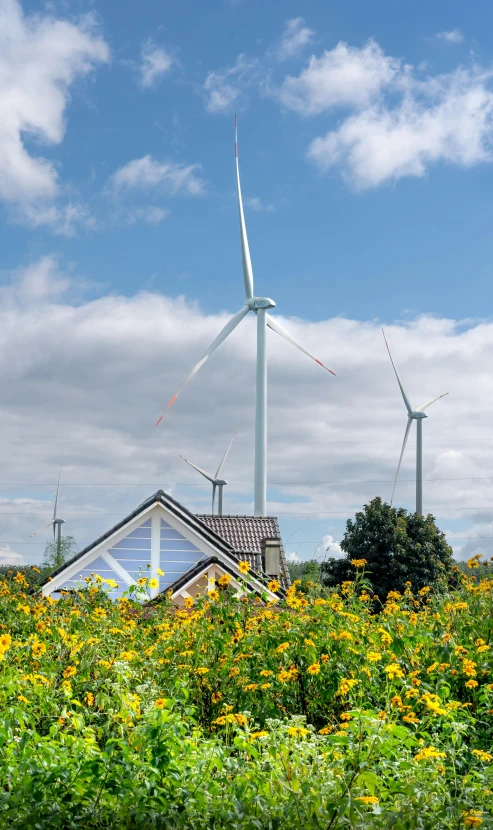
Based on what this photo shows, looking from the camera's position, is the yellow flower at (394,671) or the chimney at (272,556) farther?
the chimney at (272,556)

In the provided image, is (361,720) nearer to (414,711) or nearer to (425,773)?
(425,773)

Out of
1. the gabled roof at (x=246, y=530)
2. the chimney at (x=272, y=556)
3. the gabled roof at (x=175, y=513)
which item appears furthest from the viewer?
the gabled roof at (x=246, y=530)

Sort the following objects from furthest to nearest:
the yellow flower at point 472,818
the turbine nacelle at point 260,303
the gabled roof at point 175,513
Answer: the turbine nacelle at point 260,303 < the gabled roof at point 175,513 < the yellow flower at point 472,818

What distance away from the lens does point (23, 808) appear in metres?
4.35

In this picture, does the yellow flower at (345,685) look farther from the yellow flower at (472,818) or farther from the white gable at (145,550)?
the white gable at (145,550)

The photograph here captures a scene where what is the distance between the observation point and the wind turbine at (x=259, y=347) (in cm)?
3005

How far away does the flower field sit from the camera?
4305 millimetres

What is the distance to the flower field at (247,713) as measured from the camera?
14.1ft

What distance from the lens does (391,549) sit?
35.2 metres

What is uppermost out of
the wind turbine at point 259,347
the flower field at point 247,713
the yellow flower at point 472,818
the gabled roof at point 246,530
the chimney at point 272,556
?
the wind turbine at point 259,347

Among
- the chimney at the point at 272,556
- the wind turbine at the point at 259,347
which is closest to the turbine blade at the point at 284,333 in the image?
the wind turbine at the point at 259,347

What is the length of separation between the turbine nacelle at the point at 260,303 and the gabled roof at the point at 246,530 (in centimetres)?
942

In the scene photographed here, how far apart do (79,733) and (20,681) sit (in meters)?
1.00

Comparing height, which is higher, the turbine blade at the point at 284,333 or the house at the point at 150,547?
the turbine blade at the point at 284,333
